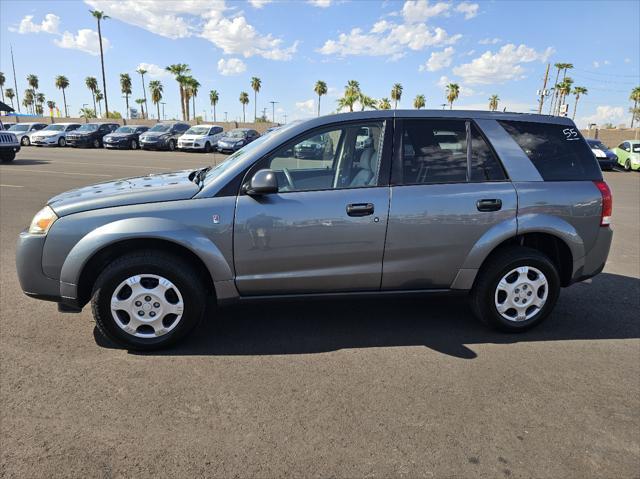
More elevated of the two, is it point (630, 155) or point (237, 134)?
point (237, 134)

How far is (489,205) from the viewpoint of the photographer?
3611 millimetres

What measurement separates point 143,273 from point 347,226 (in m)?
1.53

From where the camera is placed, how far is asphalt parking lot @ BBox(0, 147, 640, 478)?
7.73ft

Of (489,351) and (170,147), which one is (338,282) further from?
(170,147)

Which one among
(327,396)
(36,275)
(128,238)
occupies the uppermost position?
(128,238)

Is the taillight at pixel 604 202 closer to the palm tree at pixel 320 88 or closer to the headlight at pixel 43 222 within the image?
the headlight at pixel 43 222

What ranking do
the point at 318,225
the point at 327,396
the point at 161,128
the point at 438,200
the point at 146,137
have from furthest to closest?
the point at 161,128 → the point at 146,137 → the point at 438,200 → the point at 318,225 → the point at 327,396

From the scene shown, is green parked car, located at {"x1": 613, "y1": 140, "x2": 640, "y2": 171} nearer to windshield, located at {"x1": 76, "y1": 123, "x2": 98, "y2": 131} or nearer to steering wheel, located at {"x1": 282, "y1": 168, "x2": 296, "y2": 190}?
steering wheel, located at {"x1": 282, "y1": 168, "x2": 296, "y2": 190}

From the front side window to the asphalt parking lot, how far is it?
1.27 meters

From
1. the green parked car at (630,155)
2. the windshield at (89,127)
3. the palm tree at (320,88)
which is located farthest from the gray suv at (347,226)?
the palm tree at (320,88)

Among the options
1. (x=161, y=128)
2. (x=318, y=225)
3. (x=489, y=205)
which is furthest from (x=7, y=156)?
(x=489, y=205)

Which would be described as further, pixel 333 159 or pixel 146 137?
pixel 146 137

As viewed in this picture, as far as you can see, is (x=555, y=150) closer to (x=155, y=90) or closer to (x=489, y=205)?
(x=489, y=205)

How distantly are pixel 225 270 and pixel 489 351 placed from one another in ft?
7.04
